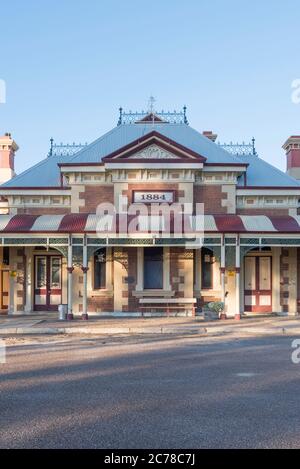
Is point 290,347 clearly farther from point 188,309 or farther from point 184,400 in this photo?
point 188,309

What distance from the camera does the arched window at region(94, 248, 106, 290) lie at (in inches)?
885

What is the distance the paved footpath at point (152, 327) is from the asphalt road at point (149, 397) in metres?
3.66

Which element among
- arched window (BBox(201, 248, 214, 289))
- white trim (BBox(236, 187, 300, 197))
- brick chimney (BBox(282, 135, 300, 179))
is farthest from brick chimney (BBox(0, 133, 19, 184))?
brick chimney (BBox(282, 135, 300, 179))

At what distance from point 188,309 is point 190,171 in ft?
17.4

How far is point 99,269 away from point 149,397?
1466cm

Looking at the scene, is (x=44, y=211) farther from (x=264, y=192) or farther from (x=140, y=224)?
(x=264, y=192)

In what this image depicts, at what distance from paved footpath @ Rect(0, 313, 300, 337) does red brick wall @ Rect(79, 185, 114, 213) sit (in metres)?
5.13

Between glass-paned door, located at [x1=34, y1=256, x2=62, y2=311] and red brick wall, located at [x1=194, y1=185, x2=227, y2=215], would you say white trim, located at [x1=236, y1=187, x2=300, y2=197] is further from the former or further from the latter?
glass-paned door, located at [x1=34, y1=256, x2=62, y2=311]

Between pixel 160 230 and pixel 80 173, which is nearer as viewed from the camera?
pixel 160 230

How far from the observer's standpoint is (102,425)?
21.5 feet

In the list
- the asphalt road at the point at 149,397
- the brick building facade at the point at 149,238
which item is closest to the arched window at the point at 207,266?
the brick building facade at the point at 149,238

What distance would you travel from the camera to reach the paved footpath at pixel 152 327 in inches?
680

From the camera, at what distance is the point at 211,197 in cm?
2289
